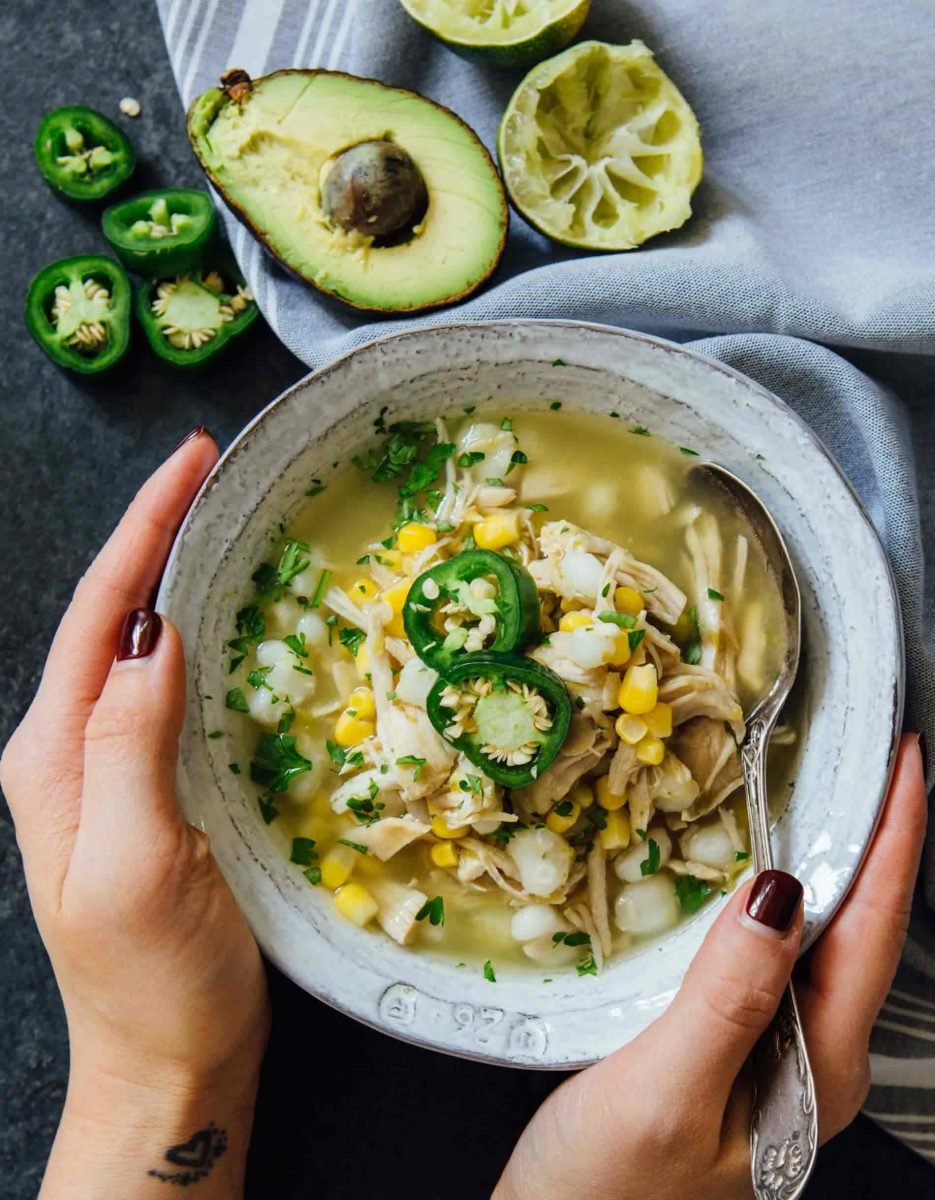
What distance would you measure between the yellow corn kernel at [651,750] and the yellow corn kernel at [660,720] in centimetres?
2

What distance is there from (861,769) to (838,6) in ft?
6.66

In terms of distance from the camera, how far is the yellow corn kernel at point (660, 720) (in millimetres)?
2730

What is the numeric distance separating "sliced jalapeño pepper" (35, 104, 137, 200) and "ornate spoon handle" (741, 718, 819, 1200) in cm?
259

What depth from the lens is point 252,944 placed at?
2828 millimetres

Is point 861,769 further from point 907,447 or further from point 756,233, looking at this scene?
point 756,233

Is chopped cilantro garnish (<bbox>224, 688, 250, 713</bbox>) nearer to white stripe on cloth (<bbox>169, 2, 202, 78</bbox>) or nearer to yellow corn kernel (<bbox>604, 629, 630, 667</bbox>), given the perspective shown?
yellow corn kernel (<bbox>604, 629, 630, 667</bbox>)

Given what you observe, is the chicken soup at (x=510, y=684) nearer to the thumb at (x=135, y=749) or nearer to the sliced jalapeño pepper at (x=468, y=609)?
the sliced jalapeño pepper at (x=468, y=609)

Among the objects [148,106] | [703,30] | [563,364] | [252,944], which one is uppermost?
[703,30]

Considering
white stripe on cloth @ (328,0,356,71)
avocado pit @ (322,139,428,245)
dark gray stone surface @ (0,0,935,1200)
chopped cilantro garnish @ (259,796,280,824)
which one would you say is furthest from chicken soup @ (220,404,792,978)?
white stripe on cloth @ (328,0,356,71)

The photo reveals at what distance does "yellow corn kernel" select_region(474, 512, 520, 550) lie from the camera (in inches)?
112

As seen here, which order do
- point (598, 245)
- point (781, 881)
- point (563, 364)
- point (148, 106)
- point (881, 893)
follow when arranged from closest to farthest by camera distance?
point (781, 881)
point (881, 893)
point (563, 364)
point (598, 245)
point (148, 106)

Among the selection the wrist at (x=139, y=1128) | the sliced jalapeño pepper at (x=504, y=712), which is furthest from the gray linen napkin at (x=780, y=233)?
the wrist at (x=139, y=1128)

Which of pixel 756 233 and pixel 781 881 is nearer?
pixel 781 881

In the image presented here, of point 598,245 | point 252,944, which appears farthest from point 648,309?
point 252,944
